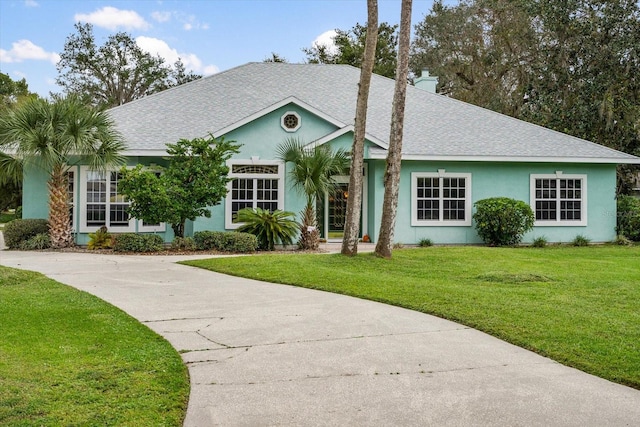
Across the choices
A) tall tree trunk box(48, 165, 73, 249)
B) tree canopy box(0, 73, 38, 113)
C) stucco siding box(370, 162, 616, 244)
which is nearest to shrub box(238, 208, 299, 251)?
stucco siding box(370, 162, 616, 244)

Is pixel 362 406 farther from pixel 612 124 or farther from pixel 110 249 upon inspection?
pixel 612 124

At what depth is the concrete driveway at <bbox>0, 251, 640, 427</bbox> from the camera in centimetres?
408

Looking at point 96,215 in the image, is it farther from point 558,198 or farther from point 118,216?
point 558,198

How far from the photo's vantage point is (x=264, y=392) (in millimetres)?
4500

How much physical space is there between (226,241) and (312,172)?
298 cm

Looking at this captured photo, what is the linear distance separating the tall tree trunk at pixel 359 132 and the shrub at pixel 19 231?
354 inches

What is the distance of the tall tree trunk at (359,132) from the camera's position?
41.6 ft

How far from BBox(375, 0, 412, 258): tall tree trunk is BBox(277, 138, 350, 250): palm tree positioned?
3272mm

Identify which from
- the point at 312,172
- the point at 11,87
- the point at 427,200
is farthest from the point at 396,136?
the point at 11,87

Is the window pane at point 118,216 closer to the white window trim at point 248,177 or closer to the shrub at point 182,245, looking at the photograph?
the shrub at point 182,245

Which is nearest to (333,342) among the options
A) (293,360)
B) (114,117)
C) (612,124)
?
(293,360)

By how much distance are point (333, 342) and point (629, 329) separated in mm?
3319

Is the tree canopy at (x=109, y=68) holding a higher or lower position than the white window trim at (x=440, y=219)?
higher

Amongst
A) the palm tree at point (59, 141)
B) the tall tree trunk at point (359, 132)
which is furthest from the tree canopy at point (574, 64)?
the palm tree at point (59, 141)
